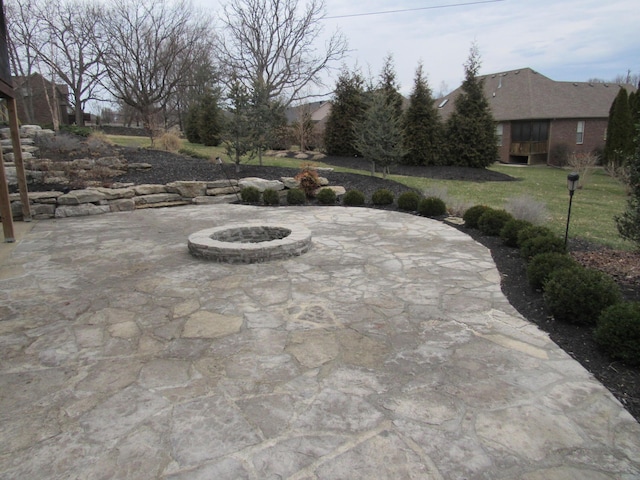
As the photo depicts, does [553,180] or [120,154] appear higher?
[120,154]

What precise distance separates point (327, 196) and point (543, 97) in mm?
20854

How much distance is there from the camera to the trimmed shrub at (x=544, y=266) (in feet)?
12.3

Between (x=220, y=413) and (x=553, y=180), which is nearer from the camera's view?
(x=220, y=413)

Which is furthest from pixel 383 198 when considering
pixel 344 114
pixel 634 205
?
pixel 344 114

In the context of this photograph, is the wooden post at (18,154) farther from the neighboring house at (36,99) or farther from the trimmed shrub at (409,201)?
the neighboring house at (36,99)

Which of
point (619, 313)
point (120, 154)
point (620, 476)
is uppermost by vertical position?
point (120, 154)

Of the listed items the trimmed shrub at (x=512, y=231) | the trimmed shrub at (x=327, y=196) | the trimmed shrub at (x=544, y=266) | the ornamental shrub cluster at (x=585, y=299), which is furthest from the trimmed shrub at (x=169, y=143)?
the trimmed shrub at (x=544, y=266)

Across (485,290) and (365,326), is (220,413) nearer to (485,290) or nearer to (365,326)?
(365,326)

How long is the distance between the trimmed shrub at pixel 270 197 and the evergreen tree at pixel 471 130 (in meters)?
9.47

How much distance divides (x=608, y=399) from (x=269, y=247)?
3.52 meters

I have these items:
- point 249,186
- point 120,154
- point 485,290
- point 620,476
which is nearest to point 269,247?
point 485,290

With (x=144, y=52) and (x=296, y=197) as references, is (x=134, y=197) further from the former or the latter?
(x=144, y=52)

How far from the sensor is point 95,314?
3.45m

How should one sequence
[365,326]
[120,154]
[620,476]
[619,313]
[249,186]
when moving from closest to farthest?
[620,476] → [619,313] → [365,326] → [249,186] → [120,154]
